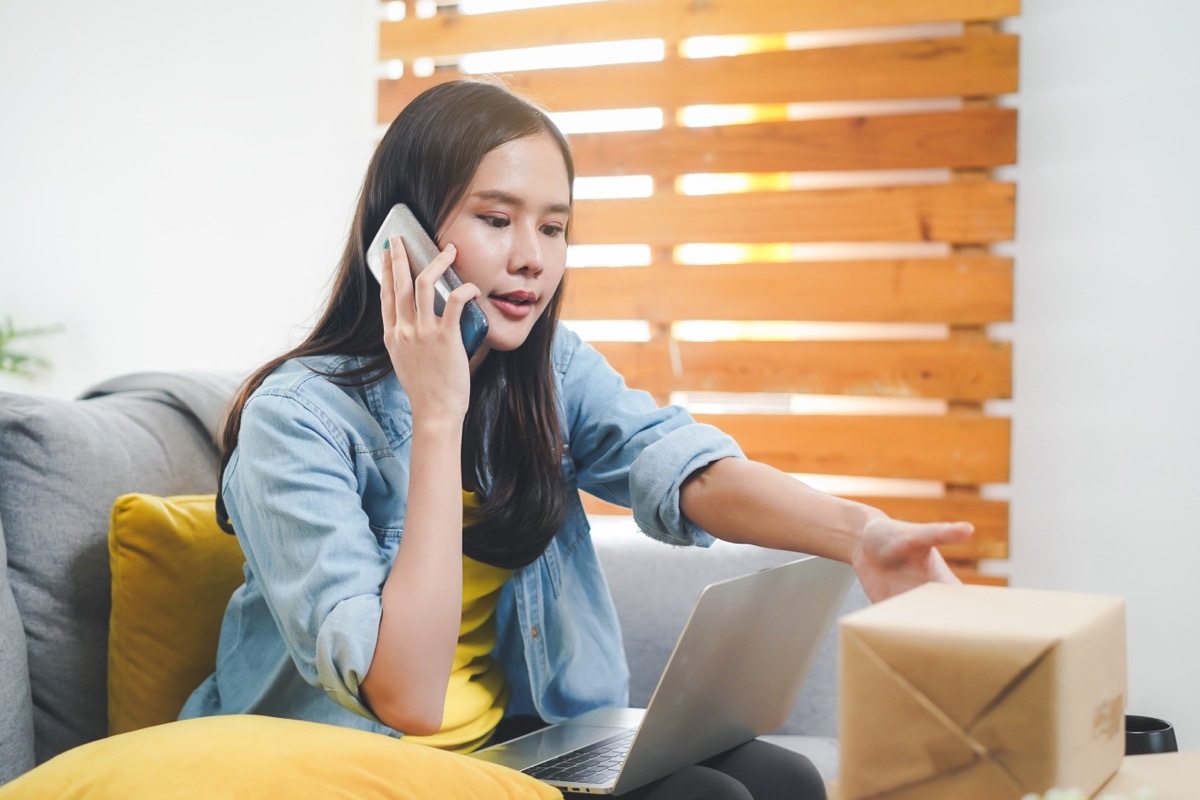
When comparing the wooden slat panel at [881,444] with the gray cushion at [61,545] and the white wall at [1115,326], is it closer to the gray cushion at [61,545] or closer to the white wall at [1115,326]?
the white wall at [1115,326]

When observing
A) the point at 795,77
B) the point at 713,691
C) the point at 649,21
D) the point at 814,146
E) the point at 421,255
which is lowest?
the point at 713,691

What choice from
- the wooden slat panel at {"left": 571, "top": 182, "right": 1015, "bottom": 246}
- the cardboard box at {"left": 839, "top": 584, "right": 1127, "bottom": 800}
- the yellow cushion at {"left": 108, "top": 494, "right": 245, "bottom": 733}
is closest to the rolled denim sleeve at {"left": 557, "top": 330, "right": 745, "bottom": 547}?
the yellow cushion at {"left": 108, "top": 494, "right": 245, "bottom": 733}

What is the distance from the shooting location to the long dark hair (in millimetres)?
1155

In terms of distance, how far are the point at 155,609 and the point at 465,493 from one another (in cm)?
37

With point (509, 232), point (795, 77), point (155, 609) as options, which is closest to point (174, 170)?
point (795, 77)

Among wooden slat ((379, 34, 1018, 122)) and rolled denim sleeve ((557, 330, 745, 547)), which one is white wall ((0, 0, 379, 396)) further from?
rolled denim sleeve ((557, 330, 745, 547))

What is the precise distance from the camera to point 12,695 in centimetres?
112

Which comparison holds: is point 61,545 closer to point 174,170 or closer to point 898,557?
point 898,557

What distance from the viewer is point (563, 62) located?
2.81 meters

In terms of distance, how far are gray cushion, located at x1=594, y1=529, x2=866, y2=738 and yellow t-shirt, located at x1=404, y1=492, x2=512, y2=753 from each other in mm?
426

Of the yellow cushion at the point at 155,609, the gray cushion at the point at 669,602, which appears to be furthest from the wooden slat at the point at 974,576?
the yellow cushion at the point at 155,609

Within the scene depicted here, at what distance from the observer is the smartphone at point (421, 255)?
1.12 m

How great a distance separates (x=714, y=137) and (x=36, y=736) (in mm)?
1944

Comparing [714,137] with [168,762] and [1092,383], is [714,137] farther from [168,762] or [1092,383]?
[168,762]
